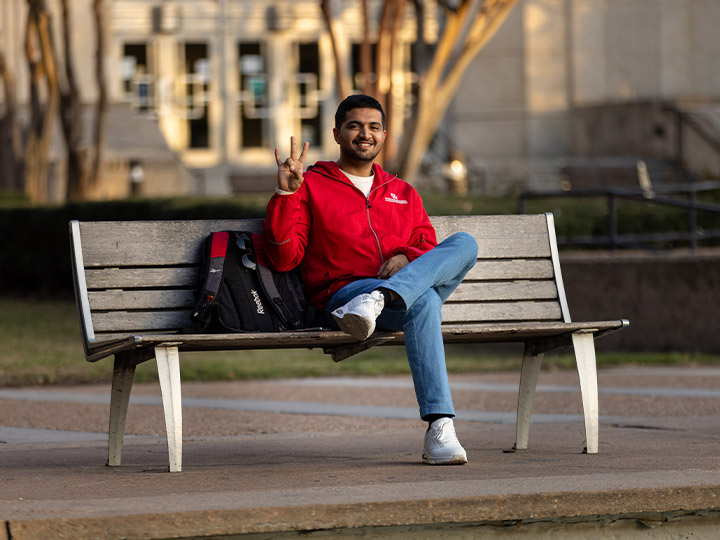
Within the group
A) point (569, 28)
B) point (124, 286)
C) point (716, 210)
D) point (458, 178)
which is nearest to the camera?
point (124, 286)

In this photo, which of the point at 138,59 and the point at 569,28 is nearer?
the point at 569,28

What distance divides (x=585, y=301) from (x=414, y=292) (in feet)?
26.4

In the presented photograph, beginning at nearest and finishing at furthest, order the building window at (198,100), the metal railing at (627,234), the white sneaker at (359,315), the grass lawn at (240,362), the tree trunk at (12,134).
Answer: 1. the white sneaker at (359,315)
2. the grass lawn at (240,362)
3. the metal railing at (627,234)
4. the tree trunk at (12,134)
5. the building window at (198,100)

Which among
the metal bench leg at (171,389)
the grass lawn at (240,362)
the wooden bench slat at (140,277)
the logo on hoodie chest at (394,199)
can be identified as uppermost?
the logo on hoodie chest at (394,199)

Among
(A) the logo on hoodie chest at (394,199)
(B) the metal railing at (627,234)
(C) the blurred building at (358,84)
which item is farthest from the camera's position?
(C) the blurred building at (358,84)

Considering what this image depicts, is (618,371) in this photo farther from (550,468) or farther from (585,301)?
(550,468)

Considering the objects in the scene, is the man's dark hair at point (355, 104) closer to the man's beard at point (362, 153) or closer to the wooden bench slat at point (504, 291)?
the man's beard at point (362, 153)

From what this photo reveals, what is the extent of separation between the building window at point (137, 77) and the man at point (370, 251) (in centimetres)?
2790

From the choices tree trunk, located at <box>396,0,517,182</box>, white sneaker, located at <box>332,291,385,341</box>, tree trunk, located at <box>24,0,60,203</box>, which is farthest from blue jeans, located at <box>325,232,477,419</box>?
tree trunk, located at <box>24,0,60,203</box>

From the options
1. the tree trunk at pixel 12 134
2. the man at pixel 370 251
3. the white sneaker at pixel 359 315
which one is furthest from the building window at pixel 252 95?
the white sneaker at pixel 359 315

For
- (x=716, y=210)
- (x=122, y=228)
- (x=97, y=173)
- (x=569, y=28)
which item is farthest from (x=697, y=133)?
(x=122, y=228)

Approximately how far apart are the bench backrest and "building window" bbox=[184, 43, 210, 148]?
1089 inches

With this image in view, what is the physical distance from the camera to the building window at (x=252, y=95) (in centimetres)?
3384

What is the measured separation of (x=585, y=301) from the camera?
1326cm
